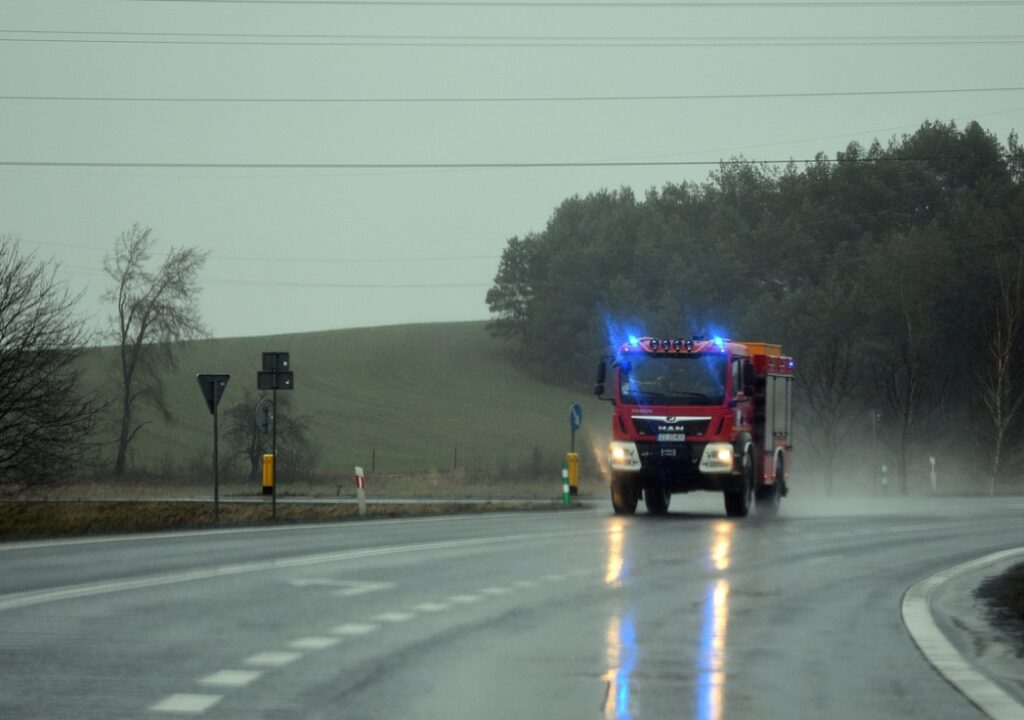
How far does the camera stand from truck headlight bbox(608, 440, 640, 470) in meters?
32.2

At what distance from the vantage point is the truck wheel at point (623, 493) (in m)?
32.6

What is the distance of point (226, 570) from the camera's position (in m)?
17.9

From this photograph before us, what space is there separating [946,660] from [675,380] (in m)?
21.1

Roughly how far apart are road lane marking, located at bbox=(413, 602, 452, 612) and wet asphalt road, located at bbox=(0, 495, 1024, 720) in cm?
8

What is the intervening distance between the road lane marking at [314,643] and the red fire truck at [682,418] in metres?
20.1

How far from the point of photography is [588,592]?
1588 cm

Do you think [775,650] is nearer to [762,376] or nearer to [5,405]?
[762,376]

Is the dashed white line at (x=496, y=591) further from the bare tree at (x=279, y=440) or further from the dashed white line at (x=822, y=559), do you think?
the bare tree at (x=279, y=440)

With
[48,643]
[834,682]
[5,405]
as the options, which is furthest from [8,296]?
[834,682]

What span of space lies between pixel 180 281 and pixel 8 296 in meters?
32.9

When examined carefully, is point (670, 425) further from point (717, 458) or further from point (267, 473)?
point (267, 473)

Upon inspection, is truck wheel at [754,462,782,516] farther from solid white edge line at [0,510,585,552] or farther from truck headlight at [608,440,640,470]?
solid white edge line at [0,510,585,552]

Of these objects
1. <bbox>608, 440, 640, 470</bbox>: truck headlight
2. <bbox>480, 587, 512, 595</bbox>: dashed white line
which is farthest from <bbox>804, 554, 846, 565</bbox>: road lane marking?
<bbox>608, 440, 640, 470</bbox>: truck headlight

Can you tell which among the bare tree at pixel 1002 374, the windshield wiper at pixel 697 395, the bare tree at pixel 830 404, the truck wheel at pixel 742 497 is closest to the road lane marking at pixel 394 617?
the windshield wiper at pixel 697 395
